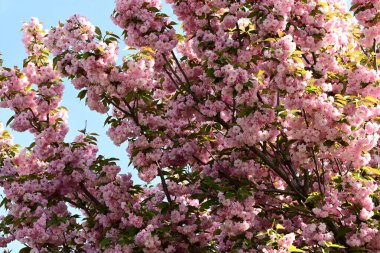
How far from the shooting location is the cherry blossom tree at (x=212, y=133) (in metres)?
8.57

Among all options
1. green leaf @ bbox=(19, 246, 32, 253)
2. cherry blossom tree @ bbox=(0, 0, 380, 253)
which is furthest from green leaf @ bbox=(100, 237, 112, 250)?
green leaf @ bbox=(19, 246, 32, 253)

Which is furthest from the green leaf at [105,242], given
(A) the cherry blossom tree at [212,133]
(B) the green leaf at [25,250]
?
(B) the green leaf at [25,250]

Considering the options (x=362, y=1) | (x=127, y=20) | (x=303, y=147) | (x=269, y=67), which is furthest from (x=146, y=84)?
(x=362, y=1)

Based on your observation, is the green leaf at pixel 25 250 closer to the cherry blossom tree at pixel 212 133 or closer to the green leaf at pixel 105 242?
the cherry blossom tree at pixel 212 133

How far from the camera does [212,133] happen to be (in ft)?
36.1

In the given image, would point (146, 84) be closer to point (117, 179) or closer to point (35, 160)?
point (117, 179)

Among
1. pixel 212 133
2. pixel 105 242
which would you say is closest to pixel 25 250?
pixel 105 242

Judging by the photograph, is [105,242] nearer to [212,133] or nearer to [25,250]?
[25,250]

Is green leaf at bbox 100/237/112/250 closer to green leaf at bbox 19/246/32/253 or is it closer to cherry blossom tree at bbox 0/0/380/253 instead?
cherry blossom tree at bbox 0/0/380/253

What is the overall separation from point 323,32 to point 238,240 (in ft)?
12.8

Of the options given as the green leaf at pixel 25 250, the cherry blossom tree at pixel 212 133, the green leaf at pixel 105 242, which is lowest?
the green leaf at pixel 105 242

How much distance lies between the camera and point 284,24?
9266 mm

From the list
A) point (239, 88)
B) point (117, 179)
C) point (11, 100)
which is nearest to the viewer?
point (239, 88)

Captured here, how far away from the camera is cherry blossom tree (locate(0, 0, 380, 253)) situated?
28.1ft
